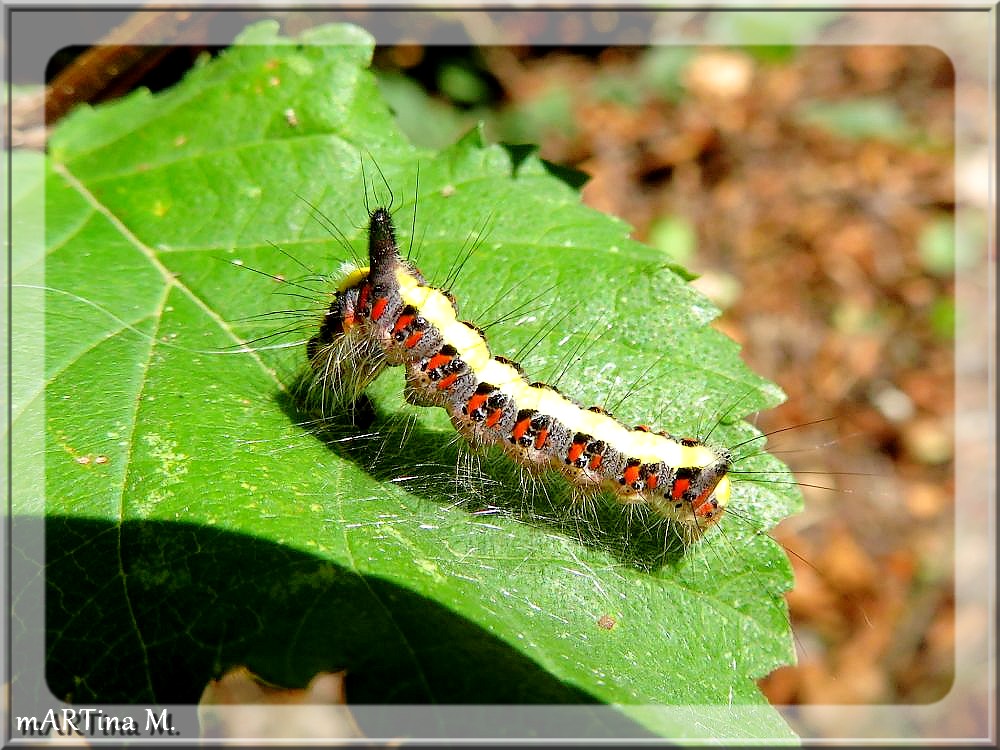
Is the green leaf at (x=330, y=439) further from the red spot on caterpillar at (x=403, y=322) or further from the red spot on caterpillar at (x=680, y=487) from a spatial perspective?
the red spot on caterpillar at (x=403, y=322)

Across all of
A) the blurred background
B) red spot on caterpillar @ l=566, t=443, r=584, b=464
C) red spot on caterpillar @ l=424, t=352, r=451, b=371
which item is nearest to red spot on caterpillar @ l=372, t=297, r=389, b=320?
red spot on caterpillar @ l=424, t=352, r=451, b=371

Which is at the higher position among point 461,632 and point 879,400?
point 461,632

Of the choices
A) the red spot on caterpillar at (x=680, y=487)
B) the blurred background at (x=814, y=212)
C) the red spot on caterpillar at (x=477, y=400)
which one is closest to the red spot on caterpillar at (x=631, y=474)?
the red spot on caterpillar at (x=680, y=487)

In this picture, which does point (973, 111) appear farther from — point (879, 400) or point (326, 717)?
point (326, 717)

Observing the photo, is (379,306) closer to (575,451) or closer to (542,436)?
(542,436)

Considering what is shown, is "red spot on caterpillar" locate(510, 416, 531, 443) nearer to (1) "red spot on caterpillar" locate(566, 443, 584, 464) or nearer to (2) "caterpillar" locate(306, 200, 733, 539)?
(2) "caterpillar" locate(306, 200, 733, 539)

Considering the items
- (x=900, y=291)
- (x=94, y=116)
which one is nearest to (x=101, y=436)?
(x=94, y=116)
